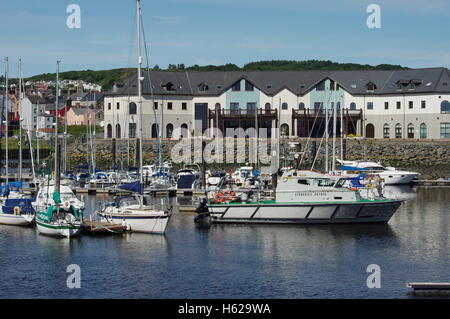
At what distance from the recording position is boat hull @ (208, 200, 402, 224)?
163 feet

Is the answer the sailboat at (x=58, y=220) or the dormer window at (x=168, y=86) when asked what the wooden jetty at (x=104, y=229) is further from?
the dormer window at (x=168, y=86)

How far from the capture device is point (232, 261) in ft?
129

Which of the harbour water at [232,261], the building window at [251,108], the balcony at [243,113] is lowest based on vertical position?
the harbour water at [232,261]

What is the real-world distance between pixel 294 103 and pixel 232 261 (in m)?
62.0

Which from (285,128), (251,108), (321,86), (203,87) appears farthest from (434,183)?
(203,87)

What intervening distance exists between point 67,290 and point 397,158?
2496 inches

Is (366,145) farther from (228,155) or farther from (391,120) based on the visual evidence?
(228,155)

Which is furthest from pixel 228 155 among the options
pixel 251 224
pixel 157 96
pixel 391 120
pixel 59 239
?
pixel 59 239

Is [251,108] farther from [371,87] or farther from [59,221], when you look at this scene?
[59,221]

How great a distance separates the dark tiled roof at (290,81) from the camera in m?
98.4

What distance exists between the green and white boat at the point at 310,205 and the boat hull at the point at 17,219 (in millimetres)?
11341

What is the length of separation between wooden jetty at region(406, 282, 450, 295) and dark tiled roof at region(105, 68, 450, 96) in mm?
67495

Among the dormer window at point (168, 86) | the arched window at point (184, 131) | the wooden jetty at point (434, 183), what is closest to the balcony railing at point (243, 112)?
the arched window at point (184, 131)

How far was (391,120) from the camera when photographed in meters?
98.8
